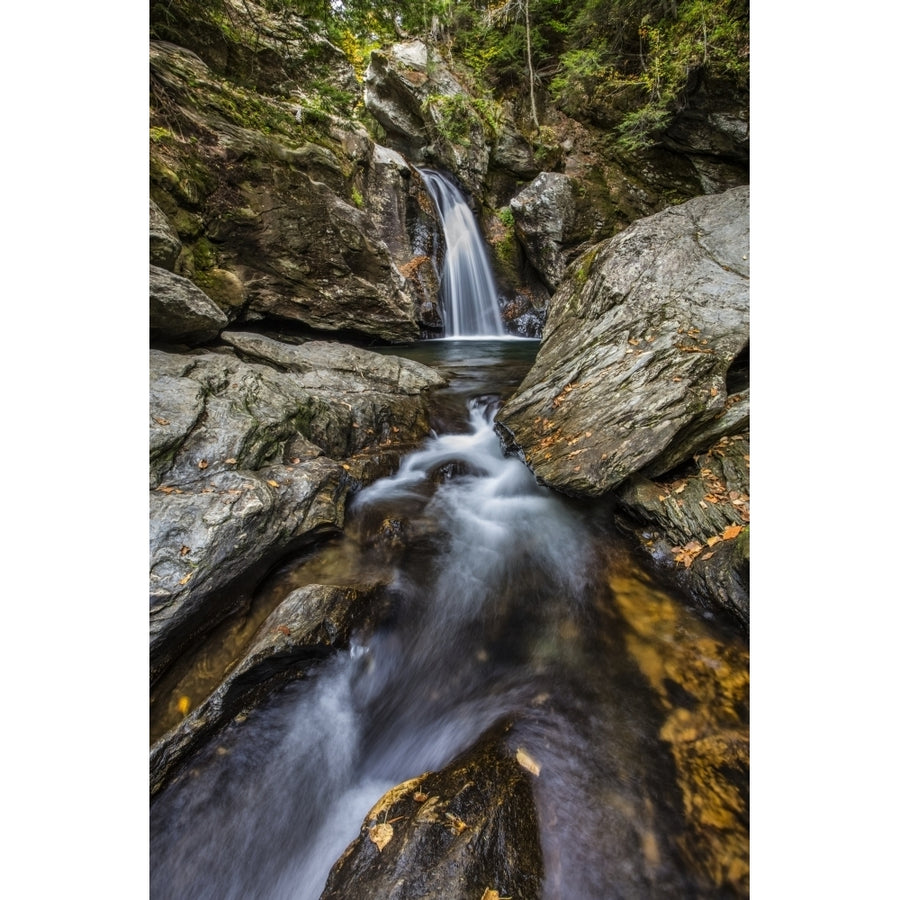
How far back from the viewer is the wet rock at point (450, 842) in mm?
1753

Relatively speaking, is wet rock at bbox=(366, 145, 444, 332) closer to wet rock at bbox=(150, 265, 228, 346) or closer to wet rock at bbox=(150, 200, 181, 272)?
wet rock at bbox=(150, 200, 181, 272)

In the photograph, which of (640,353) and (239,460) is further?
(640,353)

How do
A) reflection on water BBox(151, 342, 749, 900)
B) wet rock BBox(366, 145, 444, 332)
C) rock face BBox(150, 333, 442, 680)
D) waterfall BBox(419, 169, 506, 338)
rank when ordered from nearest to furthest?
1. reflection on water BBox(151, 342, 749, 900)
2. rock face BBox(150, 333, 442, 680)
3. wet rock BBox(366, 145, 444, 332)
4. waterfall BBox(419, 169, 506, 338)

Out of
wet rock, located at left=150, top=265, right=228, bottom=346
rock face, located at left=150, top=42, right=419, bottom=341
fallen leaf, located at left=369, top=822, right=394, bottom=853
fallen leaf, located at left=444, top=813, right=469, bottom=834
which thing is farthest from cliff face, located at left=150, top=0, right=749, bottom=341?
fallen leaf, located at left=444, top=813, right=469, bottom=834

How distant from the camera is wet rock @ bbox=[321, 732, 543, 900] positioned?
175 cm

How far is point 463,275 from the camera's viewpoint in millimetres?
12805

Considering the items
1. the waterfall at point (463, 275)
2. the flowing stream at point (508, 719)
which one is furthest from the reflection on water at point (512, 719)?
the waterfall at point (463, 275)

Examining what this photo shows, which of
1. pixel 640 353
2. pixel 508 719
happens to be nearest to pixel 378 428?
pixel 640 353

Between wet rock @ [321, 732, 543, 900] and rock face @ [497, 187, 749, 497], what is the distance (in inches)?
104

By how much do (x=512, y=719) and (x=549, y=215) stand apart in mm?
12154

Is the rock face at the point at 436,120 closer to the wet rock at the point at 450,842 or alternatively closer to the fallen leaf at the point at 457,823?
the wet rock at the point at 450,842

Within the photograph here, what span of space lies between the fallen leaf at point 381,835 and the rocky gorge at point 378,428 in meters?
0.03

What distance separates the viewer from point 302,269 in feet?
27.6

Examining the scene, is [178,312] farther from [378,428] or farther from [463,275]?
[463,275]
